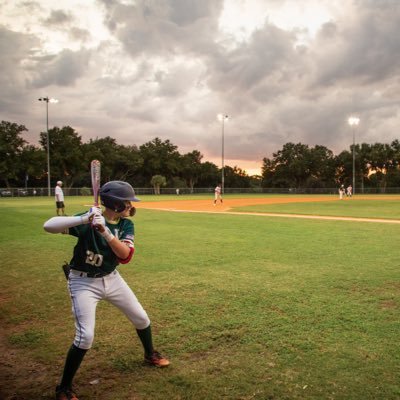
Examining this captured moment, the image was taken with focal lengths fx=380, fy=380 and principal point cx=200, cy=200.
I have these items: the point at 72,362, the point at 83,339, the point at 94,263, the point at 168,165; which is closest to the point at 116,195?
the point at 94,263

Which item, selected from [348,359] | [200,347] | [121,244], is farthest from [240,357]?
[121,244]

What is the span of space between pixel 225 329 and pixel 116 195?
2401 mm

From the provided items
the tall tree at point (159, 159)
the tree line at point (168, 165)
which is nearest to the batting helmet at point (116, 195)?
the tree line at point (168, 165)

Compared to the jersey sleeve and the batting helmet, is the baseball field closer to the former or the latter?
the jersey sleeve

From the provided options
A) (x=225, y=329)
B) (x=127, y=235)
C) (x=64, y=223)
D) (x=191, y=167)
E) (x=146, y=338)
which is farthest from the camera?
(x=191, y=167)

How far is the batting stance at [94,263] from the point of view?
10.8 feet

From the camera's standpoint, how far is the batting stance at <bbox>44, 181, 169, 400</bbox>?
328cm

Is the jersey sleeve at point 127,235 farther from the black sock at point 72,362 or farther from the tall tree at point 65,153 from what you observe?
the tall tree at point 65,153

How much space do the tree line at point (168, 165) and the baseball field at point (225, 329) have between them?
75.7 meters

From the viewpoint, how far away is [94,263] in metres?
3.48

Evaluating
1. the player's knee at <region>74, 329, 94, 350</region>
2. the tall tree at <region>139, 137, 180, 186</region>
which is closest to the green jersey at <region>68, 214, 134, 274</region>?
the player's knee at <region>74, 329, 94, 350</region>

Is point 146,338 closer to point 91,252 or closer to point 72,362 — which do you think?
point 72,362

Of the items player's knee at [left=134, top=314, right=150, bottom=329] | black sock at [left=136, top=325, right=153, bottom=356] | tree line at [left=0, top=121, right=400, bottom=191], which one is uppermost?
tree line at [left=0, top=121, right=400, bottom=191]

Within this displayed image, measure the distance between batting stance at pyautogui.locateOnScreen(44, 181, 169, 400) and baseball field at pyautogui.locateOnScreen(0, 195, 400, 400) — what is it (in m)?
0.51
